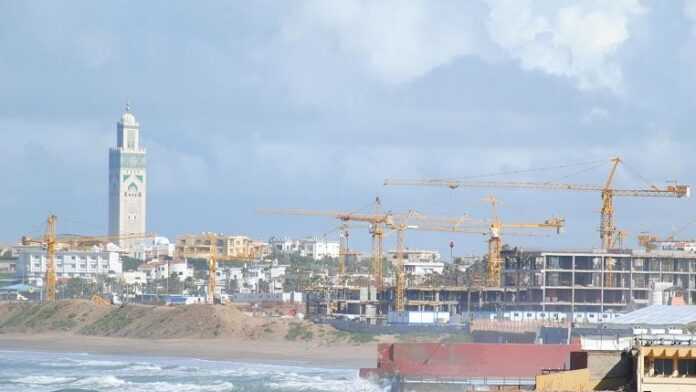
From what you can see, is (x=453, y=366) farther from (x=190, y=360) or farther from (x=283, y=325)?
(x=283, y=325)

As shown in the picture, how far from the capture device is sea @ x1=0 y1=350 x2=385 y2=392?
101562 mm

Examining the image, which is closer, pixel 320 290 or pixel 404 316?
pixel 404 316

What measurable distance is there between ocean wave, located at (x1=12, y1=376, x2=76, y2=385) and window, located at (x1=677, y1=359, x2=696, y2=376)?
6830 cm

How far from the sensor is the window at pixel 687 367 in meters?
43.8

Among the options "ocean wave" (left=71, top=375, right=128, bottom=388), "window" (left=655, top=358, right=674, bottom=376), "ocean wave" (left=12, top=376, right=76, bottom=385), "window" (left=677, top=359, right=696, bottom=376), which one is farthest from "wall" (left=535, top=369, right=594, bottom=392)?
"ocean wave" (left=12, top=376, right=76, bottom=385)

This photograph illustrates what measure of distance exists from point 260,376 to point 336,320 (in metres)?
57.5

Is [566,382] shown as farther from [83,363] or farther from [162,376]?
[83,363]

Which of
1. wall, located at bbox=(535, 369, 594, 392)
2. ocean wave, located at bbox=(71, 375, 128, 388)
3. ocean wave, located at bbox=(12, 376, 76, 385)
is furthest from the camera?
ocean wave, located at bbox=(12, 376, 76, 385)

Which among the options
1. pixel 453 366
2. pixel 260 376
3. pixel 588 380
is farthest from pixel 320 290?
pixel 588 380

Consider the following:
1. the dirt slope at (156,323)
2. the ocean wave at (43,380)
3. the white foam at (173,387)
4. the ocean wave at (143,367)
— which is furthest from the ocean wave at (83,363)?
the dirt slope at (156,323)

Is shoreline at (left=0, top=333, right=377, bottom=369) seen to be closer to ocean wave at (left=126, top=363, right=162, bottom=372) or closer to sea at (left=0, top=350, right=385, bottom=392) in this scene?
sea at (left=0, top=350, right=385, bottom=392)

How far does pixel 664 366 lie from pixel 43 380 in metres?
70.8

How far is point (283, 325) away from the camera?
166875mm

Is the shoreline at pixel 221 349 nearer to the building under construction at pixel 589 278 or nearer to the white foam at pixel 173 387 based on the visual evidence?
the building under construction at pixel 589 278
